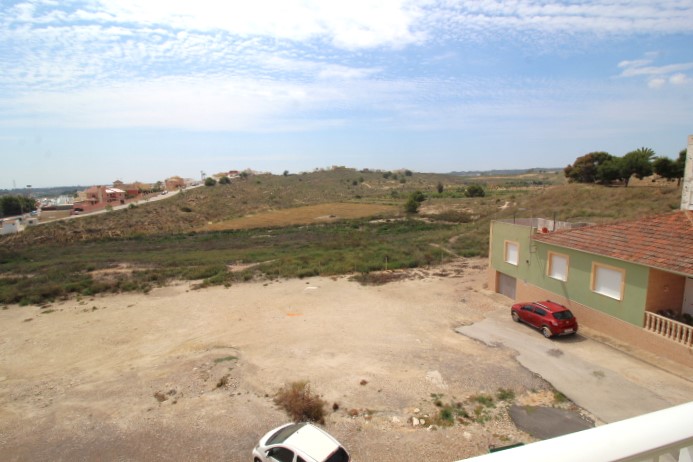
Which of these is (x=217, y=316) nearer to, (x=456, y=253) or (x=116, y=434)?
(x=116, y=434)

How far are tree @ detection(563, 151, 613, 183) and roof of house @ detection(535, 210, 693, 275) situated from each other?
53146 millimetres

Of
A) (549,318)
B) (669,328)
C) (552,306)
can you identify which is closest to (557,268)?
(552,306)

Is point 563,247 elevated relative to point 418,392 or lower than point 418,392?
elevated

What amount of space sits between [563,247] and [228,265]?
28.9 metres

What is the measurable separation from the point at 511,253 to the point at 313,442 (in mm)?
17785

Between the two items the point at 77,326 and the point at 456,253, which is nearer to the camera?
the point at 77,326

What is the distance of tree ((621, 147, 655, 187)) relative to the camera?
56312mm

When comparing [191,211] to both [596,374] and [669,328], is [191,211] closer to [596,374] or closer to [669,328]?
[596,374]

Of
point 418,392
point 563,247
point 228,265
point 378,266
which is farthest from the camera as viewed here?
point 228,265

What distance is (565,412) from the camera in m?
12.4

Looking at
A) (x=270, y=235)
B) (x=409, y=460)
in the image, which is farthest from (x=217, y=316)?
(x=270, y=235)

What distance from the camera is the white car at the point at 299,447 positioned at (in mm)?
9383

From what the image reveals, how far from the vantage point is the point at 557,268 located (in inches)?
801

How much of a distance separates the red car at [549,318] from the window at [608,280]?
5.44 feet
